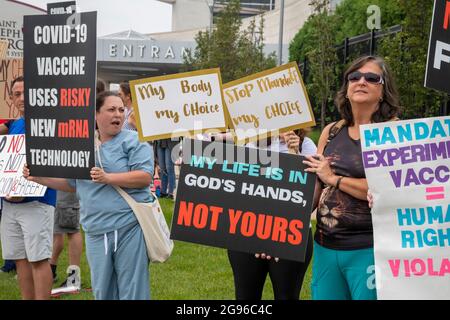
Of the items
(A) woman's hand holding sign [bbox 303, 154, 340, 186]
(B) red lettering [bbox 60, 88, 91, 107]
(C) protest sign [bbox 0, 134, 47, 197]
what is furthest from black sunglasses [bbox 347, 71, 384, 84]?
(C) protest sign [bbox 0, 134, 47, 197]

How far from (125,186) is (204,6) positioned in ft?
279

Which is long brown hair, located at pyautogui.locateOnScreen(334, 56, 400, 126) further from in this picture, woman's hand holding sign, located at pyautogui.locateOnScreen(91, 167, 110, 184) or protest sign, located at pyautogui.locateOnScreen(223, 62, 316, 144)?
woman's hand holding sign, located at pyautogui.locateOnScreen(91, 167, 110, 184)

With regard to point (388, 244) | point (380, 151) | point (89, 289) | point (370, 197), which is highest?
point (380, 151)

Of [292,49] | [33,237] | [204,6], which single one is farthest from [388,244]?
[204,6]

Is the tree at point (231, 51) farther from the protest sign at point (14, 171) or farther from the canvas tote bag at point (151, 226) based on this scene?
the canvas tote bag at point (151, 226)

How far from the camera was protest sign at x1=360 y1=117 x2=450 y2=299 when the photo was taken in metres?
3.38

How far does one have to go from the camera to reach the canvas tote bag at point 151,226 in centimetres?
452

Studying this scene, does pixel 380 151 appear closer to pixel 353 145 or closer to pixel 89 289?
pixel 353 145

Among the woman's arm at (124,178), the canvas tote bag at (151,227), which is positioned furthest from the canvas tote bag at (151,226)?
the woman's arm at (124,178)

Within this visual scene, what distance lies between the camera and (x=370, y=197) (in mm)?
3457

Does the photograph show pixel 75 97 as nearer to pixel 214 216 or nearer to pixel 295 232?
pixel 214 216

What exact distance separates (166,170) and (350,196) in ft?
34.7

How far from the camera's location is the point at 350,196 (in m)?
3.59

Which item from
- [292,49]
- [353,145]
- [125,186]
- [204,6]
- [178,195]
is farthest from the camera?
[204,6]
